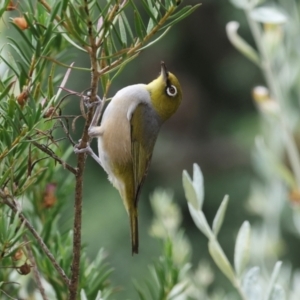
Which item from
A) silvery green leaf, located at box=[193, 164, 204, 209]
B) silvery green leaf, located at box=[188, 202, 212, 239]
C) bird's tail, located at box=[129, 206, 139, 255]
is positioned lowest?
bird's tail, located at box=[129, 206, 139, 255]

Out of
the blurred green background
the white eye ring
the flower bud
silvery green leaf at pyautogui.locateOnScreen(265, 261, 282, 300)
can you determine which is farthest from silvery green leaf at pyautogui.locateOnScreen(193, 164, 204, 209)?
the blurred green background

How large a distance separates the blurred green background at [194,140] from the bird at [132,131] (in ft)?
8.61

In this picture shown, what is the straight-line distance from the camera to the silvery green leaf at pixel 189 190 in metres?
0.74

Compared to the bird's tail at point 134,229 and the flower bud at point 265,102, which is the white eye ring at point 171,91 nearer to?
the bird's tail at point 134,229

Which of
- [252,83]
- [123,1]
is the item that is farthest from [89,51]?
[252,83]

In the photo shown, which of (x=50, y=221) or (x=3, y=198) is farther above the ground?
(x=3, y=198)

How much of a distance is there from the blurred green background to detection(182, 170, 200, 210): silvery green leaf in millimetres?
3254

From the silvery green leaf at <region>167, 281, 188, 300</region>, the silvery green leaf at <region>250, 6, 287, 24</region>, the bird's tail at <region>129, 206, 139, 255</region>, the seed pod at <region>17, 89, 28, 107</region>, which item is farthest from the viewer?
the bird's tail at <region>129, 206, 139, 255</region>

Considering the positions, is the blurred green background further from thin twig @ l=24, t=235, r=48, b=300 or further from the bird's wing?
thin twig @ l=24, t=235, r=48, b=300

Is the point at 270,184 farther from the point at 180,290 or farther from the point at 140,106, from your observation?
the point at 180,290

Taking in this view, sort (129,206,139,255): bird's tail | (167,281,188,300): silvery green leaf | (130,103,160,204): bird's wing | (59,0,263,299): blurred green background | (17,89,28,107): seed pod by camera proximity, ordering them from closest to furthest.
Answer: (17,89,28,107): seed pod → (167,281,188,300): silvery green leaf → (129,206,139,255): bird's tail → (130,103,160,204): bird's wing → (59,0,263,299): blurred green background

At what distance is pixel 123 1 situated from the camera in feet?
1.75

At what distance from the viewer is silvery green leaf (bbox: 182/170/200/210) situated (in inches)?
29.3

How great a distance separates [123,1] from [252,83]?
5.41 meters
